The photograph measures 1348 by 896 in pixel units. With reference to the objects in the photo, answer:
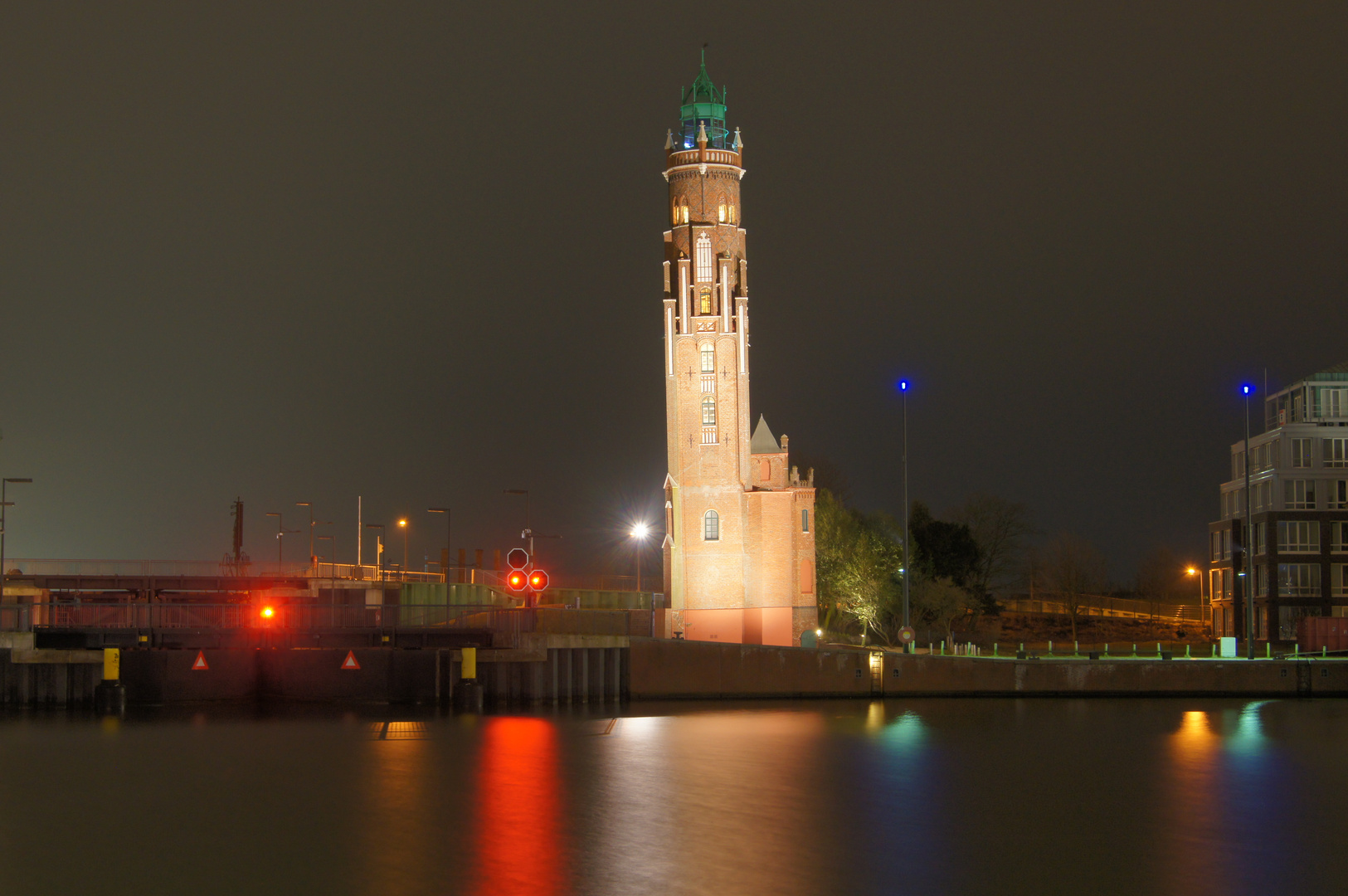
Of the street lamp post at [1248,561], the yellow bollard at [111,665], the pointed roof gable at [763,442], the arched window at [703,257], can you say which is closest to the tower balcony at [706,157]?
the arched window at [703,257]

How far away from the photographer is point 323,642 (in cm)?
5419

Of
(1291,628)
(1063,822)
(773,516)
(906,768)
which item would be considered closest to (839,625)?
(773,516)

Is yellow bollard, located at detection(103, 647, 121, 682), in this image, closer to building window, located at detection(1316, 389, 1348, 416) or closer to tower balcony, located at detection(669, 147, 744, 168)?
tower balcony, located at detection(669, 147, 744, 168)

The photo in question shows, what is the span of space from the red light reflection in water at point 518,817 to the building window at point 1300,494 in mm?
53795

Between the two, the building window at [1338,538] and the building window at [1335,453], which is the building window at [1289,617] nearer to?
the building window at [1338,538]

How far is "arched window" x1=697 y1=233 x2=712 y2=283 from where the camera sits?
78.8 m

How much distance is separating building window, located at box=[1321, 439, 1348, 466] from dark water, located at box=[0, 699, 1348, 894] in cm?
3655

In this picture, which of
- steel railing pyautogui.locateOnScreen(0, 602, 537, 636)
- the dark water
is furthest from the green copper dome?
the dark water

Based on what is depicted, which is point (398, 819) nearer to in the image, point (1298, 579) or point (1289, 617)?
point (1289, 617)

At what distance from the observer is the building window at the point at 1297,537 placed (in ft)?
254

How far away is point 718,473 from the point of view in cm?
7712

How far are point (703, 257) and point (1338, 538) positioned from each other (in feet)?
131

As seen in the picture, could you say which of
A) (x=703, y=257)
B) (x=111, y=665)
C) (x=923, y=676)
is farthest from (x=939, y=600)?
(x=111, y=665)

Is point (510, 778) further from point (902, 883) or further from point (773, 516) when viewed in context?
point (773, 516)
